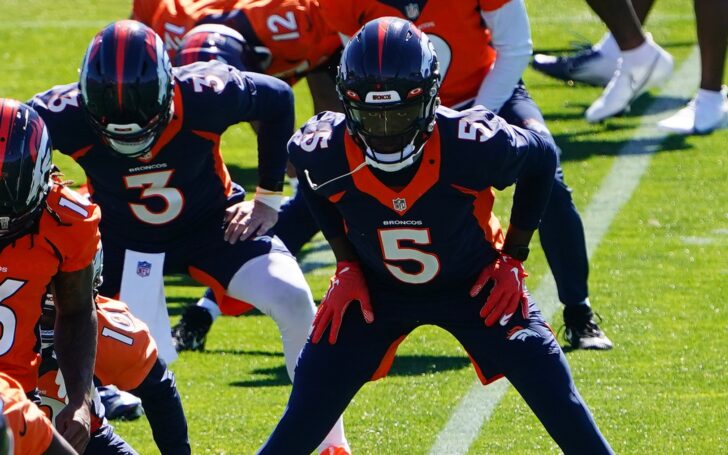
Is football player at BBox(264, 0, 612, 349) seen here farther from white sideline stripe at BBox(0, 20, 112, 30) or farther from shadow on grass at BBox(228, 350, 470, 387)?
white sideline stripe at BBox(0, 20, 112, 30)

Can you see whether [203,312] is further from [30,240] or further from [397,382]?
[30,240]

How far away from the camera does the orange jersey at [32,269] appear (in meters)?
3.98

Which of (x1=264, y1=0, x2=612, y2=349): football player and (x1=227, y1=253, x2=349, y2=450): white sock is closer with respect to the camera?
(x1=227, y1=253, x2=349, y2=450): white sock

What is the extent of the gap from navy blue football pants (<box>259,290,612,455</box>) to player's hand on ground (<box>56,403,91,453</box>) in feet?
1.98

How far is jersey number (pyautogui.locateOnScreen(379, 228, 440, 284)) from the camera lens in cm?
428

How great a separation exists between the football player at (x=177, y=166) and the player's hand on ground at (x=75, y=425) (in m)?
1.24

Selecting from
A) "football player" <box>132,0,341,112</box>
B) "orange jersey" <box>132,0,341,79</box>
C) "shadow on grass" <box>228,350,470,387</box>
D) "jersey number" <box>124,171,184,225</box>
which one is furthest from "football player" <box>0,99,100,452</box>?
"orange jersey" <box>132,0,341,79</box>

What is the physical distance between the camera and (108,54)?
500 cm

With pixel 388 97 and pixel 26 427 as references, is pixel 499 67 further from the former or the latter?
pixel 26 427

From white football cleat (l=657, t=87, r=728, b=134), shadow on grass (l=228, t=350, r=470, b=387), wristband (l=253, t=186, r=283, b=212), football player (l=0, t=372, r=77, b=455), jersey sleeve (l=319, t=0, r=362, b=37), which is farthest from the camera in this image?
white football cleat (l=657, t=87, r=728, b=134)

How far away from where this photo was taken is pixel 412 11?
612cm

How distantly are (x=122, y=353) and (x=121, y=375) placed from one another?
0.07 metres

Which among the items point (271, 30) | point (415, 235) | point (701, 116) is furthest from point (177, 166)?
point (701, 116)

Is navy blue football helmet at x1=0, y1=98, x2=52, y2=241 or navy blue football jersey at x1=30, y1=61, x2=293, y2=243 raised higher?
navy blue football helmet at x1=0, y1=98, x2=52, y2=241
